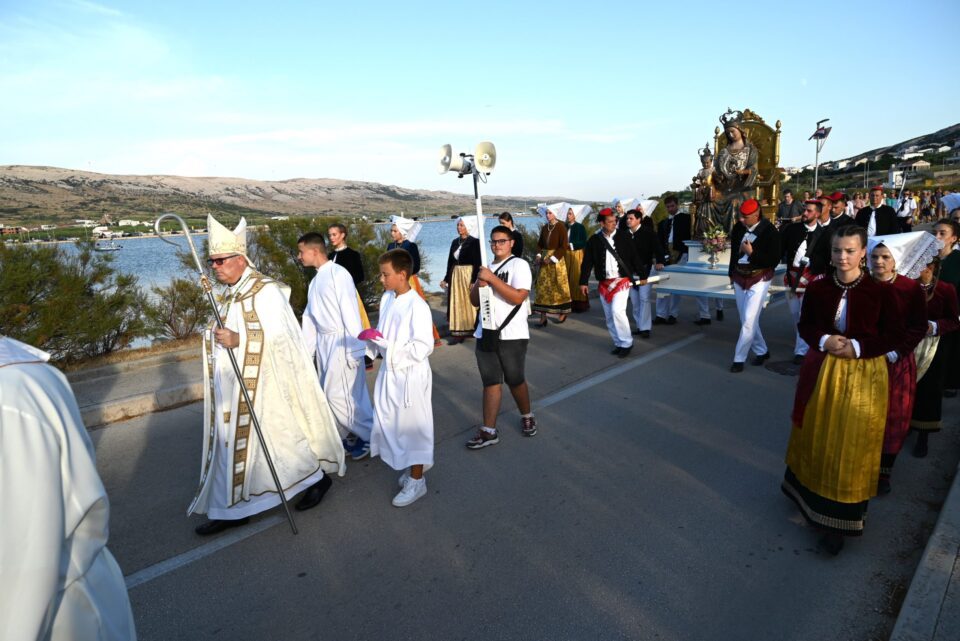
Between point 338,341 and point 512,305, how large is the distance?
4.87 ft

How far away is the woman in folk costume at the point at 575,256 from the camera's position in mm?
Result: 11195

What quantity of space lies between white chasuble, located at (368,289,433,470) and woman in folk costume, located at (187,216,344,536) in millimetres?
533

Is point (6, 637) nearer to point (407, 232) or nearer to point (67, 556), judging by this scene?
point (67, 556)

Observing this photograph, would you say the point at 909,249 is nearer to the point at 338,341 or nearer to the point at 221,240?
the point at 338,341

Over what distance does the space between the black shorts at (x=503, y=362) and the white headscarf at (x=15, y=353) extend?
3.73 meters

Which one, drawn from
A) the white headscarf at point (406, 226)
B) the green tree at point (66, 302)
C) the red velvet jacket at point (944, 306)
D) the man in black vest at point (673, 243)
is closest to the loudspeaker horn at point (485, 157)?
the red velvet jacket at point (944, 306)

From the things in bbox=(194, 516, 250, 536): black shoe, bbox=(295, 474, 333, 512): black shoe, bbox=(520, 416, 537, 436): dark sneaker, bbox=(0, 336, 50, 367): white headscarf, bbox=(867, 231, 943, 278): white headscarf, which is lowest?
bbox=(194, 516, 250, 536): black shoe

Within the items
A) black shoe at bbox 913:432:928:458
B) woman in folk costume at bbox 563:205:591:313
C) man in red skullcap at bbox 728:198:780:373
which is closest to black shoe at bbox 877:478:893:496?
black shoe at bbox 913:432:928:458

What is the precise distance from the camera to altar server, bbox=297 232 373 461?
4820 mm

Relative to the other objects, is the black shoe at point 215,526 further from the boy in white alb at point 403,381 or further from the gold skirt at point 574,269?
the gold skirt at point 574,269

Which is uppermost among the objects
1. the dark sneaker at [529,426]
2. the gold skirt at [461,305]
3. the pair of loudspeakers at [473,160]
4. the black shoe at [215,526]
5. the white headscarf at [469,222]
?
the pair of loudspeakers at [473,160]

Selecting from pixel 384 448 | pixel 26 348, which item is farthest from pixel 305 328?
pixel 26 348

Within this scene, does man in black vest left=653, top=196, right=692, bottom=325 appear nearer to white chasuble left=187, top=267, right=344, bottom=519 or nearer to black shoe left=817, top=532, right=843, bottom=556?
black shoe left=817, top=532, right=843, bottom=556

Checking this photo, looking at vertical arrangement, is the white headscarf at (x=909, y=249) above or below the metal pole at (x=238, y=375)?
above
